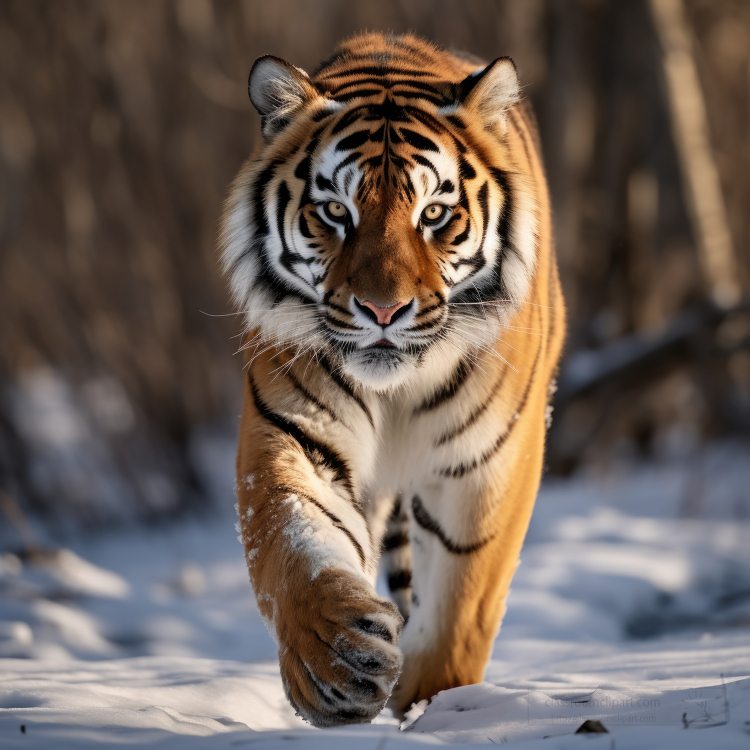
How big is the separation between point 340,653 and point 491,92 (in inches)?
49.6

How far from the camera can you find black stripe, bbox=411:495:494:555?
1980 mm

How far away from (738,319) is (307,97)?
11.2 ft

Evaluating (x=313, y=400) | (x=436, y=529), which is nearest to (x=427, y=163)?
(x=313, y=400)

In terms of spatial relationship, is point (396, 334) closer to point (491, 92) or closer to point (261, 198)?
point (261, 198)

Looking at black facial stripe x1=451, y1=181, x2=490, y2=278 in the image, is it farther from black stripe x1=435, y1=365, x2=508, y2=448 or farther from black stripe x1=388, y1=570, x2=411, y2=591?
black stripe x1=388, y1=570, x2=411, y2=591

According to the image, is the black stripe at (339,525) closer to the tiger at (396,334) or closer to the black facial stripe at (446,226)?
the tiger at (396,334)

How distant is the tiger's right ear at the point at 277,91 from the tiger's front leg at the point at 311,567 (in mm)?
581

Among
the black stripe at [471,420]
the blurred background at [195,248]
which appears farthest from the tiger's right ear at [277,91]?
the blurred background at [195,248]

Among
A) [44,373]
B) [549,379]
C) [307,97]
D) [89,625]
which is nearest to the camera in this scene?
[307,97]

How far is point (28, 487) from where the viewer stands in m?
4.68

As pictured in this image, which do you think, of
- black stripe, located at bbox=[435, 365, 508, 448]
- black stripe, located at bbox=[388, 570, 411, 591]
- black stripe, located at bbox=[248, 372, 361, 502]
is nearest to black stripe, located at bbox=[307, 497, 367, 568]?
black stripe, located at bbox=[248, 372, 361, 502]

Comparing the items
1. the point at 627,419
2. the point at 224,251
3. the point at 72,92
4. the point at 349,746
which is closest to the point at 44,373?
the point at 72,92

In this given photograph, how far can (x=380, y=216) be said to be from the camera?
66.3 inches

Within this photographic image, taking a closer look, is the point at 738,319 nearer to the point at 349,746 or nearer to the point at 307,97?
the point at 307,97
